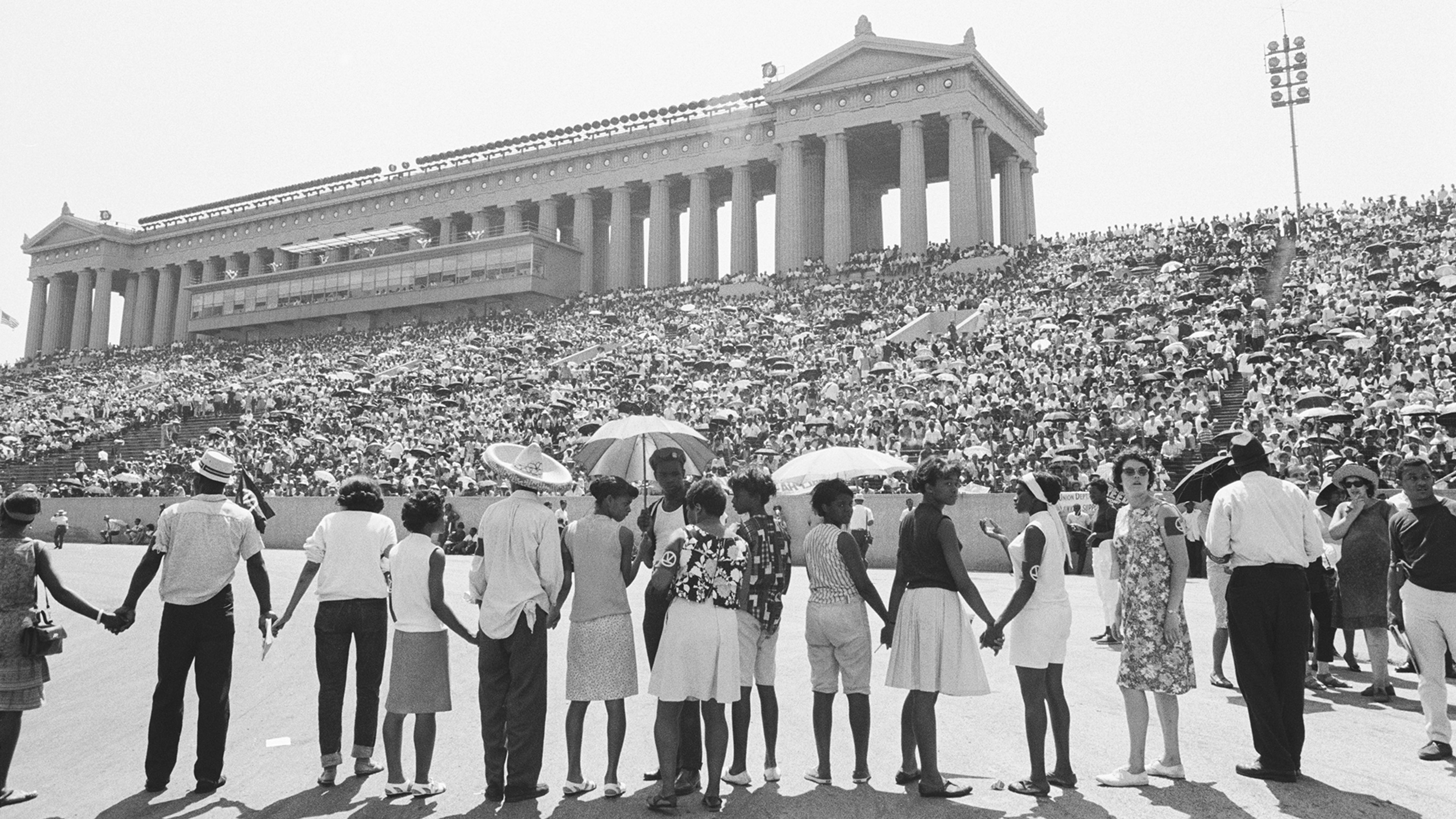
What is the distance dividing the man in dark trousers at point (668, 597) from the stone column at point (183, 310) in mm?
92629

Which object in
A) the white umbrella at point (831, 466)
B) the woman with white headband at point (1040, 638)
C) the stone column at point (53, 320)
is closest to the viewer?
the woman with white headband at point (1040, 638)

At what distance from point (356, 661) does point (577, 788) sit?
1776mm

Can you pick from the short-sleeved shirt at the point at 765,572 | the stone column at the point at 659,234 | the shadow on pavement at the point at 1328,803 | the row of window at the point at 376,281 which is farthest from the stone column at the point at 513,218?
the shadow on pavement at the point at 1328,803

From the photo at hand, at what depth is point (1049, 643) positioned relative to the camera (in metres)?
6.48

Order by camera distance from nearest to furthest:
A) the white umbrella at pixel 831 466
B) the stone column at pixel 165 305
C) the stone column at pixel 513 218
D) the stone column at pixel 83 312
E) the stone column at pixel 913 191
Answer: the white umbrella at pixel 831 466 → the stone column at pixel 913 191 → the stone column at pixel 513 218 → the stone column at pixel 165 305 → the stone column at pixel 83 312

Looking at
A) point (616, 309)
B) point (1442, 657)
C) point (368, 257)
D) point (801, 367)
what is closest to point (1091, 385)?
point (801, 367)

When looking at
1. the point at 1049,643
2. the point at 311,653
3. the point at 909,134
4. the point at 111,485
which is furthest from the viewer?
the point at 909,134

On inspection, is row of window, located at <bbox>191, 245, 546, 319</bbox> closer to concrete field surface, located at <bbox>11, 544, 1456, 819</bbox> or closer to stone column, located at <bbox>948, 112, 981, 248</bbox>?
stone column, located at <bbox>948, 112, 981, 248</bbox>

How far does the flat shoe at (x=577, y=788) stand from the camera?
256 inches

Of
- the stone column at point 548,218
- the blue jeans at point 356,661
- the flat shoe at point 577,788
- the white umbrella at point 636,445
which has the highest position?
the stone column at point 548,218

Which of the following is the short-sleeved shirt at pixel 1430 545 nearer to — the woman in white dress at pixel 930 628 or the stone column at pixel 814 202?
the woman in white dress at pixel 930 628

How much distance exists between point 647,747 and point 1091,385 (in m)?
20.8

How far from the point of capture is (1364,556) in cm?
944

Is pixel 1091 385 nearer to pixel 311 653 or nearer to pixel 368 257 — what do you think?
pixel 311 653
